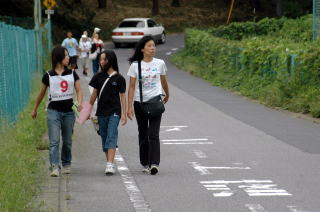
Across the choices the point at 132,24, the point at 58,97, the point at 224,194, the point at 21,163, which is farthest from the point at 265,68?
the point at 132,24

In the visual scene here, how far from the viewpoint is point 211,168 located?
1100cm

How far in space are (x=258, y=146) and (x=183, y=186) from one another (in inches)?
146

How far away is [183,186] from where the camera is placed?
965 cm

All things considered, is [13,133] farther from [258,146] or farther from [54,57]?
[258,146]

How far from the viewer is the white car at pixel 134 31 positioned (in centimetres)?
4584

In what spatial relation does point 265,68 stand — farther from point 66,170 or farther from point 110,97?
point 66,170

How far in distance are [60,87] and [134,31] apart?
36.1 meters

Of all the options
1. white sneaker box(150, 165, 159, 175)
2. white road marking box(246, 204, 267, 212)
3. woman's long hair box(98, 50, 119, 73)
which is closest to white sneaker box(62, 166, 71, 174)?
white sneaker box(150, 165, 159, 175)

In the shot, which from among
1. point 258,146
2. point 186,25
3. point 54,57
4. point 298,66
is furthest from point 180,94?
point 186,25

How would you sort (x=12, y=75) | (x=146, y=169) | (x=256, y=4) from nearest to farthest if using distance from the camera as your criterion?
1. (x=146, y=169)
2. (x=12, y=75)
3. (x=256, y=4)

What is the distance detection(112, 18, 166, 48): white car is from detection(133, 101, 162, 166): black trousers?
34729 millimetres

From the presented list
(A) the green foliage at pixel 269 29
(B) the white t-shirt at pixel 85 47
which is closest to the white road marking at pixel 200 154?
(B) the white t-shirt at pixel 85 47

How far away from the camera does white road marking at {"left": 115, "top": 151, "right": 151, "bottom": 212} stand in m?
8.48

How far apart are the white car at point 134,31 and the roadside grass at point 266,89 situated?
47.0 ft
